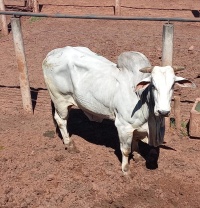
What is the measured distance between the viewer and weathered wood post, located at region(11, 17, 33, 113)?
5730 mm

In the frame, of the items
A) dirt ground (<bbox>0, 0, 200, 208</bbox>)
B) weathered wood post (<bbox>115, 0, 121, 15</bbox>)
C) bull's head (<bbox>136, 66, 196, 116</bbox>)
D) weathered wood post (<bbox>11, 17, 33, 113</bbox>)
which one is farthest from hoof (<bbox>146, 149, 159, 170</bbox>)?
weathered wood post (<bbox>115, 0, 121, 15</bbox>)

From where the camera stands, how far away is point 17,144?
18.2 ft

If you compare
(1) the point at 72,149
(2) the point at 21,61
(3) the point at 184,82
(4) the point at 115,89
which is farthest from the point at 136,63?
(2) the point at 21,61

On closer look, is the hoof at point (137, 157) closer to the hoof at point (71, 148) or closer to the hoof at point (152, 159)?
the hoof at point (152, 159)

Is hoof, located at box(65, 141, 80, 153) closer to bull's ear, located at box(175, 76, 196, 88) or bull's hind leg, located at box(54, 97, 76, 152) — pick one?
bull's hind leg, located at box(54, 97, 76, 152)

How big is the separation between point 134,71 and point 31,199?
207cm

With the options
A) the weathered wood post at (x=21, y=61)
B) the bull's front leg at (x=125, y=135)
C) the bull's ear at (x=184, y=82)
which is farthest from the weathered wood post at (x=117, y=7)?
the bull's ear at (x=184, y=82)

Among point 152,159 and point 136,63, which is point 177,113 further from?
point 136,63

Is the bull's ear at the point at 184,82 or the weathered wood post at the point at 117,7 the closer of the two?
the bull's ear at the point at 184,82

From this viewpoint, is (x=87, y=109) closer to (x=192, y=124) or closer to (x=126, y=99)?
(x=126, y=99)

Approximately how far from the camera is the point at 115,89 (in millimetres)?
4406

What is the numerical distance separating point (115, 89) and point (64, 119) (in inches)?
48.5

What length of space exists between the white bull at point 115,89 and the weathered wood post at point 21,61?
3.41ft

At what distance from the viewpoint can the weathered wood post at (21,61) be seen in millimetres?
5730
